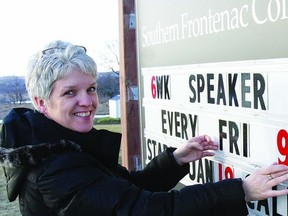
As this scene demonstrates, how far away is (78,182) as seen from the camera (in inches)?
70.0

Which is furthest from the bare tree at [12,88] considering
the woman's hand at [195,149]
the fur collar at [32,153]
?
the fur collar at [32,153]

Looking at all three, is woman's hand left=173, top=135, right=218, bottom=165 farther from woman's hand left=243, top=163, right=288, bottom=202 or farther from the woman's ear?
the woman's ear

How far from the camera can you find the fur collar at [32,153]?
1.87 metres

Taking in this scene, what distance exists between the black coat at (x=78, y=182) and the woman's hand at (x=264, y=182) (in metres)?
0.06

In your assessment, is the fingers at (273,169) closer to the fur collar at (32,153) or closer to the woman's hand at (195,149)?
the woman's hand at (195,149)

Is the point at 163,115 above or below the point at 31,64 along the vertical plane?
below

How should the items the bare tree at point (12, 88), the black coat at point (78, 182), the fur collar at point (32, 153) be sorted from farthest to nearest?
the bare tree at point (12, 88) → the fur collar at point (32, 153) → the black coat at point (78, 182)

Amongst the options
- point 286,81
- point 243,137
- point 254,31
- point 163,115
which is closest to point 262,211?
point 243,137

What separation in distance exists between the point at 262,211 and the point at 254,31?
0.87 metres

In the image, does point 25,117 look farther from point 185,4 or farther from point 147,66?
point 147,66

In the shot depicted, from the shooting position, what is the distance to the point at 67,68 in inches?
76.5

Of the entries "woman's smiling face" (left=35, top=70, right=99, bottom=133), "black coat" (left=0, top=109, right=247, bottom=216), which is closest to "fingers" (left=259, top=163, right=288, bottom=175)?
"black coat" (left=0, top=109, right=247, bottom=216)

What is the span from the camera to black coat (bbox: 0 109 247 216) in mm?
1761

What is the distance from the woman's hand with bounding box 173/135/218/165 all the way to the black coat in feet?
1.90
